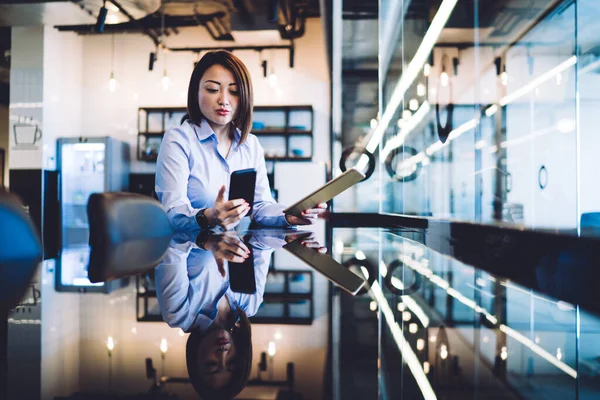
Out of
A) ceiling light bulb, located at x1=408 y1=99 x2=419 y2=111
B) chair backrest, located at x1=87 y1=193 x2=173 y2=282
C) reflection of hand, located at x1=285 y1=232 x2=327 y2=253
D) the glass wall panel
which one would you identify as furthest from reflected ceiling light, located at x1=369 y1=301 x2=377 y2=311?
ceiling light bulb, located at x1=408 y1=99 x2=419 y2=111

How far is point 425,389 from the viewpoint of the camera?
23 centimetres

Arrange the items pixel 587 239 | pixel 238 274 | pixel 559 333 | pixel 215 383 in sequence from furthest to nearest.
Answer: pixel 587 239 → pixel 238 274 → pixel 559 333 → pixel 215 383

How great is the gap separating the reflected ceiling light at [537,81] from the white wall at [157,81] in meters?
2.58

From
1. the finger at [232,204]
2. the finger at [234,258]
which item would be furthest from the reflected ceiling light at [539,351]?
the finger at [232,204]

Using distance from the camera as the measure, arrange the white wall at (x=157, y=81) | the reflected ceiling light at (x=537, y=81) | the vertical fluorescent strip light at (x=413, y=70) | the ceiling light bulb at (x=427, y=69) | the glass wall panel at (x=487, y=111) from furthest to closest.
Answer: the white wall at (x=157, y=81), the ceiling light bulb at (x=427, y=69), the reflected ceiling light at (x=537, y=81), the glass wall panel at (x=487, y=111), the vertical fluorescent strip light at (x=413, y=70)

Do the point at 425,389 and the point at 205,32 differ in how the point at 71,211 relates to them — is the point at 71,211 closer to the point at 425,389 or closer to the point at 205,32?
the point at 205,32

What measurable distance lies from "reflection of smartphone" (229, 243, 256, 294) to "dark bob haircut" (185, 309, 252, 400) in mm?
156

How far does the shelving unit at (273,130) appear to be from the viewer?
6.57 metres

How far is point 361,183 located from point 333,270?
4.57 meters

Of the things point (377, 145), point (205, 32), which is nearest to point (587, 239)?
point (377, 145)

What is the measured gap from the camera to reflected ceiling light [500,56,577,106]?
15.0 feet

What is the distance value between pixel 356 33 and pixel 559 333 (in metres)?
5.27

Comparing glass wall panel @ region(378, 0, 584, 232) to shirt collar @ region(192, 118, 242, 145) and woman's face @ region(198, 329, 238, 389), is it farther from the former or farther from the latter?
woman's face @ region(198, 329, 238, 389)

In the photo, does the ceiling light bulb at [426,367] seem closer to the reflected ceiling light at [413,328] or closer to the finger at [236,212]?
the reflected ceiling light at [413,328]
